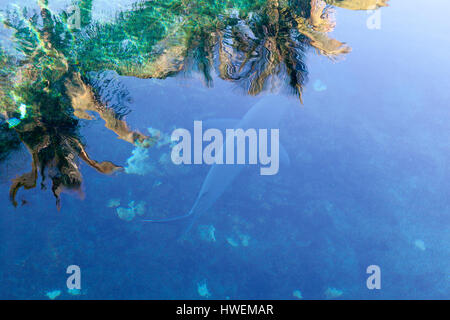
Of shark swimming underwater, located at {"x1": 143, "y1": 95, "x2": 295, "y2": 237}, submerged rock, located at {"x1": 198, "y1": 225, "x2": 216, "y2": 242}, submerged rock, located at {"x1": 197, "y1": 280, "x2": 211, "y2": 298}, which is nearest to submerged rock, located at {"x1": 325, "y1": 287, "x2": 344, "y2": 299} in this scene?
submerged rock, located at {"x1": 197, "y1": 280, "x2": 211, "y2": 298}

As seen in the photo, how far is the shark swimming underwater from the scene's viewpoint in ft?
21.0

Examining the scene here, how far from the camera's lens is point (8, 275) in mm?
5957

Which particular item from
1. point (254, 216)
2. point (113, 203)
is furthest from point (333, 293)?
point (113, 203)

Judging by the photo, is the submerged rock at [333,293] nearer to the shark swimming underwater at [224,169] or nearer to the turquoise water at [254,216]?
the turquoise water at [254,216]

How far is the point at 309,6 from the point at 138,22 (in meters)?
2.17

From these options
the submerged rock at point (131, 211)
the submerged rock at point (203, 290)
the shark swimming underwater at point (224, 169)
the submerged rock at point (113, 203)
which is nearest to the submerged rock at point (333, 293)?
the submerged rock at point (203, 290)

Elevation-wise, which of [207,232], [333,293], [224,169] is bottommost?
[333,293]

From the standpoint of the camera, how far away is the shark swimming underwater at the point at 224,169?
21.0 feet

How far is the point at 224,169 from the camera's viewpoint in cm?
641

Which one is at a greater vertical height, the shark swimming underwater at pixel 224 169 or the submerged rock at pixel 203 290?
the shark swimming underwater at pixel 224 169

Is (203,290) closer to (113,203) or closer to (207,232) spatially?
(207,232)

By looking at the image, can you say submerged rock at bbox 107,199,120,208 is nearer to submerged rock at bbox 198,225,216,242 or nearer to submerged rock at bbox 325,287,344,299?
submerged rock at bbox 198,225,216,242

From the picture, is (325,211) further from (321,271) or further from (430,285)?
(430,285)
